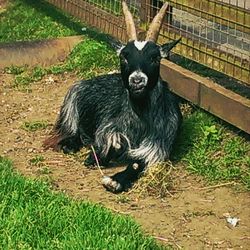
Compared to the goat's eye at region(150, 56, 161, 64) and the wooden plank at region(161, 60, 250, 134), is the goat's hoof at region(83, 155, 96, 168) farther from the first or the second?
the wooden plank at region(161, 60, 250, 134)

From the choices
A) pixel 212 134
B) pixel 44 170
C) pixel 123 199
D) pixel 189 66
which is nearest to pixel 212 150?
pixel 212 134

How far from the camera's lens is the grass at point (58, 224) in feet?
15.8

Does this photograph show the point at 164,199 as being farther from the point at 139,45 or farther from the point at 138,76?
the point at 139,45

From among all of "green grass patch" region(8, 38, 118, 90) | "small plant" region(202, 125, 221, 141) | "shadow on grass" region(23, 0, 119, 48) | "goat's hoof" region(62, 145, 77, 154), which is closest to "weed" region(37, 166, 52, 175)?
"goat's hoof" region(62, 145, 77, 154)

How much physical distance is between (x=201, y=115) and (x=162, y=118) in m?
0.85

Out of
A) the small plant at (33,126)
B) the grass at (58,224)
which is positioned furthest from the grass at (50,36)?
the grass at (58,224)

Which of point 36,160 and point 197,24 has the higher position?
point 197,24

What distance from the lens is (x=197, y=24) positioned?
8.17 metres

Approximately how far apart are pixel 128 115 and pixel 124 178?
63 centimetres

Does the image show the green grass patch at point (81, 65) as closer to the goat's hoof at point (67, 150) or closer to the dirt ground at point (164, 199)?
the dirt ground at point (164, 199)

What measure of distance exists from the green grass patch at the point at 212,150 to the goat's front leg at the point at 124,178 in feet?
1.49

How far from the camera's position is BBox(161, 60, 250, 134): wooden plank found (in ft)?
21.9

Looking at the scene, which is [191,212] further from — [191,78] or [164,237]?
[191,78]

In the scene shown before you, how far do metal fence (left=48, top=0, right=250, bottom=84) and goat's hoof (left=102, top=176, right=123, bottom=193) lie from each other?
1.59m
